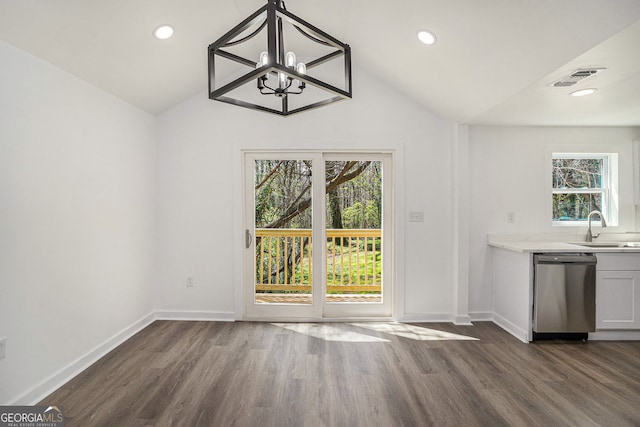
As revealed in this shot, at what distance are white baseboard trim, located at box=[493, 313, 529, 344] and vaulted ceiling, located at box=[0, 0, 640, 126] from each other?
83.1 inches

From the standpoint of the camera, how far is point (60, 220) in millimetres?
2500

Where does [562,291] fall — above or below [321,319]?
above

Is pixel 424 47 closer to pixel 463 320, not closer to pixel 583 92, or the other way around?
pixel 583 92

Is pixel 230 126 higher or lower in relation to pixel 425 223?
higher

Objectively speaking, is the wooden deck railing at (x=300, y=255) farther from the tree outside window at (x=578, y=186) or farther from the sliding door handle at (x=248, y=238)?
the tree outside window at (x=578, y=186)

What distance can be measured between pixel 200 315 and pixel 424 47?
3484mm

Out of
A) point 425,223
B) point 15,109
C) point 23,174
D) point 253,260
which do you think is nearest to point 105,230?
point 23,174

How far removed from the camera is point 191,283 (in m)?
3.89

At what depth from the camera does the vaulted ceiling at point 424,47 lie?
1987 millimetres

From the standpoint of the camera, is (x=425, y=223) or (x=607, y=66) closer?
(x=607, y=66)

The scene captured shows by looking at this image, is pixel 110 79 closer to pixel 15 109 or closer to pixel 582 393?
pixel 15 109

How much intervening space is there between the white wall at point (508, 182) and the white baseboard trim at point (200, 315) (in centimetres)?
276

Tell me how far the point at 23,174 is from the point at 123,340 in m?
1.80

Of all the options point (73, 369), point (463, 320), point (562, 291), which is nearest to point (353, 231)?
point (463, 320)
